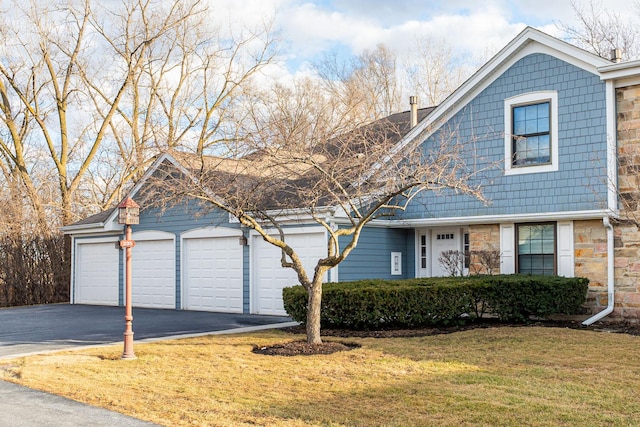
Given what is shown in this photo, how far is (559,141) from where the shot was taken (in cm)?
1520

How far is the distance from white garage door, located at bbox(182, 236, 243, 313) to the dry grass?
22.4ft

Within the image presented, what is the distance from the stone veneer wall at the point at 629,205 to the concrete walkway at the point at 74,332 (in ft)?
23.6

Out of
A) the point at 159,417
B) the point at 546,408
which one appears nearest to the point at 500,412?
the point at 546,408

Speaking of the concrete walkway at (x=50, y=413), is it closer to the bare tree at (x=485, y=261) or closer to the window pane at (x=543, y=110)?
the bare tree at (x=485, y=261)

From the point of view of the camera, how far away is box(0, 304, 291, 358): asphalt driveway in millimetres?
13422

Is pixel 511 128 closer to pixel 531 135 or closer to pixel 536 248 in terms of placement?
pixel 531 135

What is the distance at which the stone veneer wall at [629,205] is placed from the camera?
47.0 feet

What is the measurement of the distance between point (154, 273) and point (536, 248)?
11.6m

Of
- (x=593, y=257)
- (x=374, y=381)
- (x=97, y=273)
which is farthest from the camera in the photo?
(x=97, y=273)

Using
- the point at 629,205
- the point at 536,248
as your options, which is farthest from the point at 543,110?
the point at 536,248

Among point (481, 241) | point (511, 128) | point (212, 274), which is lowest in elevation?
point (212, 274)

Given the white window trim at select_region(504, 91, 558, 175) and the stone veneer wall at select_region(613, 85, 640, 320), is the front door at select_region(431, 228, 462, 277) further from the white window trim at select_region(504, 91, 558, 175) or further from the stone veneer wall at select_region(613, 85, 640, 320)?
the stone veneer wall at select_region(613, 85, 640, 320)

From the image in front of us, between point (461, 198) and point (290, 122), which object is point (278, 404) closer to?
point (290, 122)

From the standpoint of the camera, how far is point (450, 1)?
1853 cm
